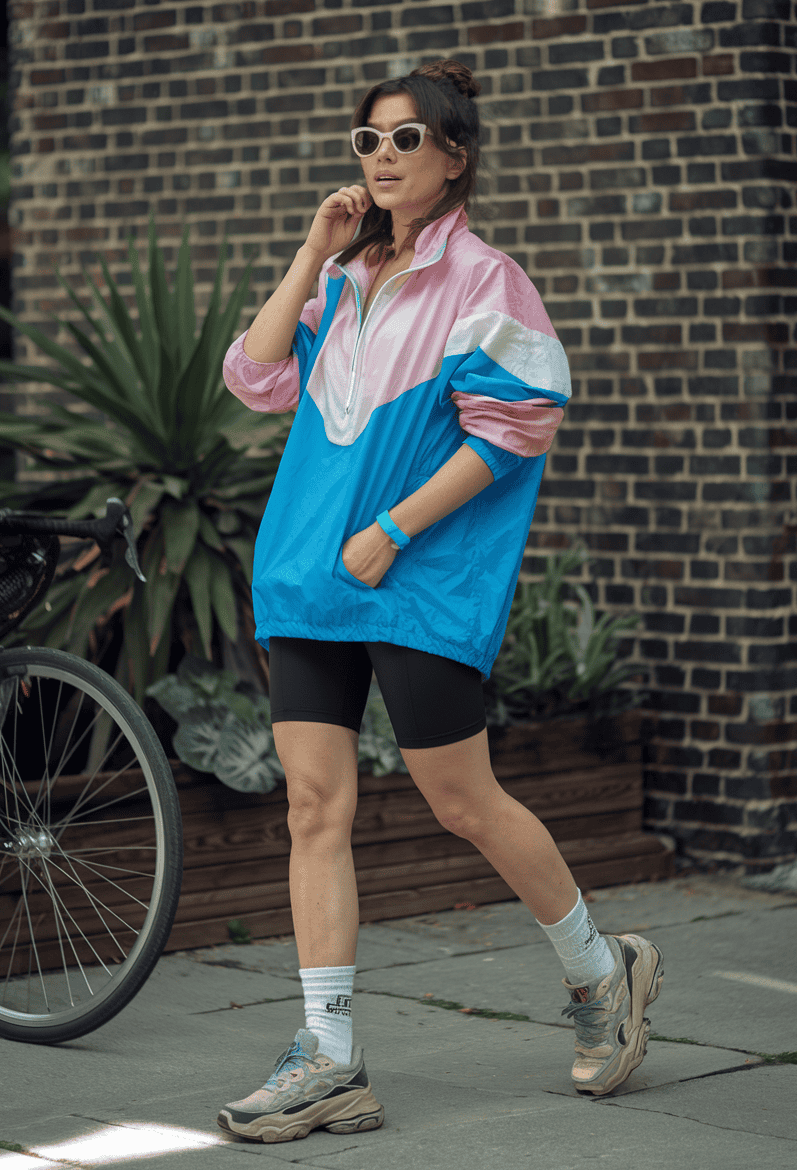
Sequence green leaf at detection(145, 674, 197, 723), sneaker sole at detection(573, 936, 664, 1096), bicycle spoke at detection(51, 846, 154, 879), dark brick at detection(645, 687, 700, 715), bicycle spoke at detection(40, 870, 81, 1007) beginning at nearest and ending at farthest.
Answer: sneaker sole at detection(573, 936, 664, 1096) → bicycle spoke at detection(40, 870, 81, 1007) → bicycle spoke at detection(51, 846, 154, 879) → green leaf at detection(145, 674, 197, 723) → dark brick at detection(645, 687, 700, 715)

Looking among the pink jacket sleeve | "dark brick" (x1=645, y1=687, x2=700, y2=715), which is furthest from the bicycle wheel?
"dark brick" (x1=645, y1=687, x2=700, y2=715)

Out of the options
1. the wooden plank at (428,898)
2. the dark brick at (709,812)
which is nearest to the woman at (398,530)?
the wooden plank at (428,898)

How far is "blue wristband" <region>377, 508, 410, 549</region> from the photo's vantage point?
3.41 meters

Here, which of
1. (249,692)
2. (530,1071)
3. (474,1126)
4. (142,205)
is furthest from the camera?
(142,205)

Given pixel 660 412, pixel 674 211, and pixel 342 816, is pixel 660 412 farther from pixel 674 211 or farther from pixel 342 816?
pixel 342 816

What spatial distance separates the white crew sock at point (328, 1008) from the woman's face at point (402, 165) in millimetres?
1545

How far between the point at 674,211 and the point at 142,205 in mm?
2737

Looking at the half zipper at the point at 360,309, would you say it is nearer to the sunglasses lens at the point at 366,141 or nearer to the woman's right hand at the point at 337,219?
the woman's right hand at the point at 337,219

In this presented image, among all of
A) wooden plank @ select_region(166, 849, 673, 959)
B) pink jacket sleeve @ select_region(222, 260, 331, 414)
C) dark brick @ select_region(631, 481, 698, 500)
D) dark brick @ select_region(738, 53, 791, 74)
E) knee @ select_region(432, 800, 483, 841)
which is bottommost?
wooden plank @ select_region(166, 849, 673, 959)

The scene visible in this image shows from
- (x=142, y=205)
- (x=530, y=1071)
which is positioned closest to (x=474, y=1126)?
(x=530, y=1071)

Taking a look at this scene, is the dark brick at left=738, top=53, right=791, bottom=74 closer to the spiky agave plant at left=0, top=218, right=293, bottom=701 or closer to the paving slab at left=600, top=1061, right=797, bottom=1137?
the spiky agave plant at left=0, top=218, right=293, bottom=701

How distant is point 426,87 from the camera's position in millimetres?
3531

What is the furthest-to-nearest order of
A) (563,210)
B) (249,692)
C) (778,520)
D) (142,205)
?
(142,205), (563,210), (778,520), (249,692)

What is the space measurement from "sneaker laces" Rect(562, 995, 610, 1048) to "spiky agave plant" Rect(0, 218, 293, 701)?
1.96 metres
